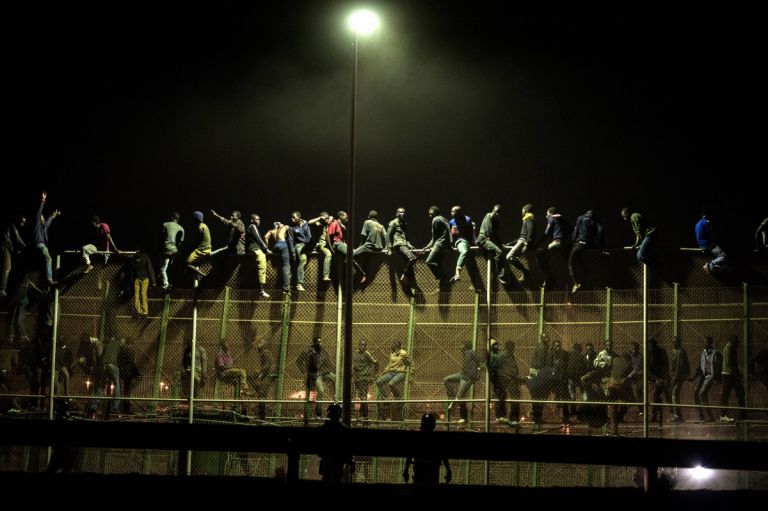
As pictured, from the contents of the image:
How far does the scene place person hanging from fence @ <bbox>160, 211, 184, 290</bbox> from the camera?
20.5 metres

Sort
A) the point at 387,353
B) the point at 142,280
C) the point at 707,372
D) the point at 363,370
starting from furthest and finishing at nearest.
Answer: the point at 142,280
the point at 363,370
the point at 387,353
the point at 707,372

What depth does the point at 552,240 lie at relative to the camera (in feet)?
65.1

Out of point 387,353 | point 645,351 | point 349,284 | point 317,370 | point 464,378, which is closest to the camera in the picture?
point 349,284

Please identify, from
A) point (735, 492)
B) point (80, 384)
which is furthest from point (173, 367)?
point (735, 492)

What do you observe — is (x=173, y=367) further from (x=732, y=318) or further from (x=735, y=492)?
(x=735, y=492)

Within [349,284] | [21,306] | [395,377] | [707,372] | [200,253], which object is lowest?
[395,377]

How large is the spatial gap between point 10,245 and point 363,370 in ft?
31.5

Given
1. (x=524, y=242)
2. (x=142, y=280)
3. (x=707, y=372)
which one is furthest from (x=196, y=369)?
(x=707, y=372)

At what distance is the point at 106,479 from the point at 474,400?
10210 millimetres

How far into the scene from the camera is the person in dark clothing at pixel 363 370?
62.6 ft

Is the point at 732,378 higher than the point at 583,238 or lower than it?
lower

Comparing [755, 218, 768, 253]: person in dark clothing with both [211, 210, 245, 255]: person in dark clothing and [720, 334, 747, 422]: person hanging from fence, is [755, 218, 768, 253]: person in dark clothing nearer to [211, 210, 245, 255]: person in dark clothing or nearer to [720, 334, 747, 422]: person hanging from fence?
[720, 334, 747, 422]: person hanging from fence

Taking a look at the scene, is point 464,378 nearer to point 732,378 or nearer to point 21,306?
point 732,378

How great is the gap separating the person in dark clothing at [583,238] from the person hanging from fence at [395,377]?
13.4ft
